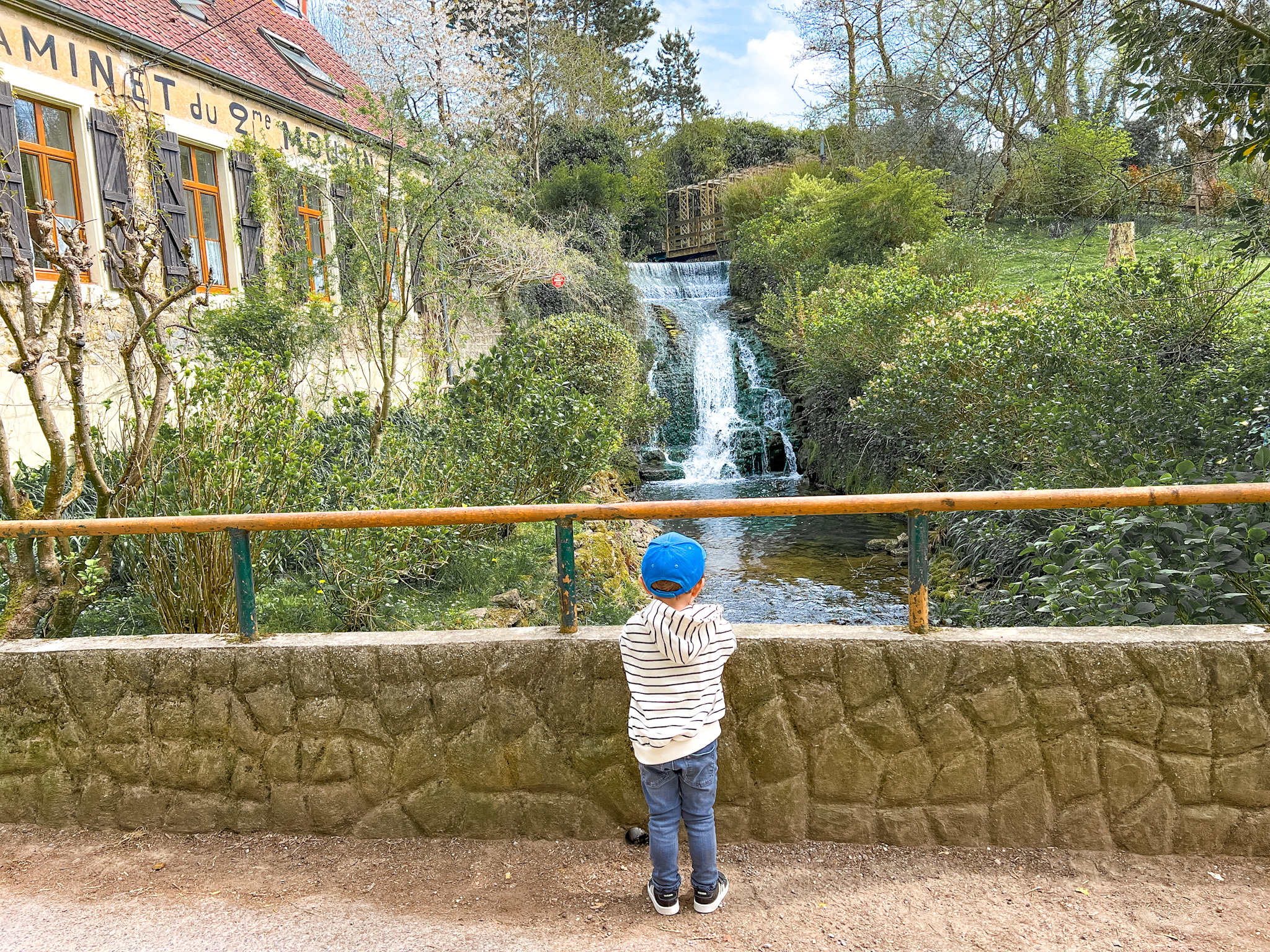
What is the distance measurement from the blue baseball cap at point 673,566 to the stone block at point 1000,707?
1.03 meters

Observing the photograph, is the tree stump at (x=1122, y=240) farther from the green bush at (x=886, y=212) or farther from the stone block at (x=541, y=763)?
the stone block at (x=541, y=763)

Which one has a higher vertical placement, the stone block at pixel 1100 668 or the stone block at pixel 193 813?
the stone block at pixel 1100 668

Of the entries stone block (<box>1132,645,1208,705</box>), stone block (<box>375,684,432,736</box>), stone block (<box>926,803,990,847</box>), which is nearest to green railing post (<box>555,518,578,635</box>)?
stone block (<box>375,684,432,736</box>)

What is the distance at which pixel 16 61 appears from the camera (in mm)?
7844

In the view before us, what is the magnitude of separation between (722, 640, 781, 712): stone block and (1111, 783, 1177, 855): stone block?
1.16 meters

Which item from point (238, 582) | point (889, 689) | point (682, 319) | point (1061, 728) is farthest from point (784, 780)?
point (682, 319)

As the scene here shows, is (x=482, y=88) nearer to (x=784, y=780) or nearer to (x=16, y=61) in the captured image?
(x=16, y=61)

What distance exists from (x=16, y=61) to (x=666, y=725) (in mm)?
8973

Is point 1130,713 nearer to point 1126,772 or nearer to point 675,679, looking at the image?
point 1126,772

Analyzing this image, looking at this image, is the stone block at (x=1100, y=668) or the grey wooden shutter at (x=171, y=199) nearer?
the stone block at (x=1100, y=668)

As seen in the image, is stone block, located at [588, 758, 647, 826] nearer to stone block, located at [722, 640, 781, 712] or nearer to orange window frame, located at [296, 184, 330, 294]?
stone block, located at [722, 640, 781, 712]

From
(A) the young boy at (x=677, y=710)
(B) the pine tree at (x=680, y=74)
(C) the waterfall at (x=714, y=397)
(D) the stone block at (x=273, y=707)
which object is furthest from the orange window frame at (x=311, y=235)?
(B) the pine tree at (x=680, y=74)

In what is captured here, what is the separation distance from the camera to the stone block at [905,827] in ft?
9.30

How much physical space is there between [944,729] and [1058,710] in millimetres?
351
